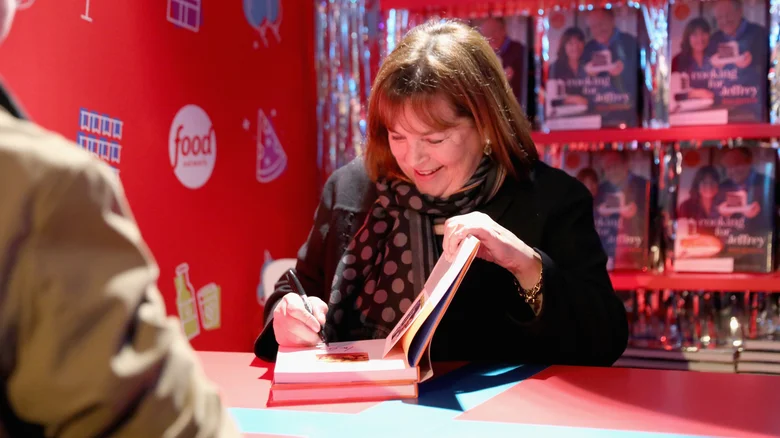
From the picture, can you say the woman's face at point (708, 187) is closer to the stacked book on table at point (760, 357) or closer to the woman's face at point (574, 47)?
the stacked book on table at point (760, 357)

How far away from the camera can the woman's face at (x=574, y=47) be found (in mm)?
2773

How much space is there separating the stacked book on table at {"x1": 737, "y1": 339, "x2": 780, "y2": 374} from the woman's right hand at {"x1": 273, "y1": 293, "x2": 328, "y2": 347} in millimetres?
1668

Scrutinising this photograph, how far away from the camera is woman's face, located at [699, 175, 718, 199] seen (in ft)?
9.00

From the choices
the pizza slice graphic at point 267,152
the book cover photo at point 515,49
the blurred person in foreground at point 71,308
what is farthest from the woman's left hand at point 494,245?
the pizza slice graphic at point 267,152

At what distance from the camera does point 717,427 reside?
1.19 meters

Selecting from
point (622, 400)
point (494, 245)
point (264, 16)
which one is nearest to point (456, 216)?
point (494, 245)

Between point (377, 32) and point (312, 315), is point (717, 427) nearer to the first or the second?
point (312, 315)

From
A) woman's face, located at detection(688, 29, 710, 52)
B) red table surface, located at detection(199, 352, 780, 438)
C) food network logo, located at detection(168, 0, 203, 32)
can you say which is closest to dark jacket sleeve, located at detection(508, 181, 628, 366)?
red table surface, located at detection(199, 352, 780, 438)

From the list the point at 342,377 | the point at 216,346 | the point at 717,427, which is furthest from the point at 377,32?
the point at 717,427

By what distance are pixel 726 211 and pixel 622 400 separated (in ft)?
5.33

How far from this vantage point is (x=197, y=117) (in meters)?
2.96

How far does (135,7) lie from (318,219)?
41.0 inches

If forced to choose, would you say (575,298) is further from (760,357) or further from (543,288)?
(760,357)

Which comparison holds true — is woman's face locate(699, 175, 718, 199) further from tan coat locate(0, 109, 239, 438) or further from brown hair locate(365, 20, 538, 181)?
tan coat locate(0, 109, 239, 438)
